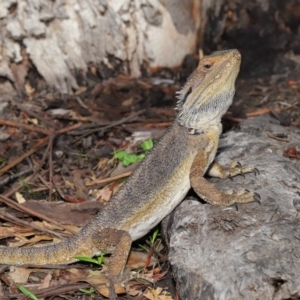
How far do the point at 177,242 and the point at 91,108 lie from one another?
111 inches

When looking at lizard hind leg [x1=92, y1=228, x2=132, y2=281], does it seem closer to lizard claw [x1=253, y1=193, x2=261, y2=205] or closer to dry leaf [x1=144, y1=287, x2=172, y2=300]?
dry leaf [x1=144, y1=287, x2=172, y2=300]

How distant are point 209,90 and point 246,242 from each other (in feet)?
4.07

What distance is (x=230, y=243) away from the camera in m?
4.22

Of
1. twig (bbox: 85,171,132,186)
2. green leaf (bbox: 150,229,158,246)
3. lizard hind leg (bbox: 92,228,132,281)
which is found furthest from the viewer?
twig (bbox: 85,171,132,186)

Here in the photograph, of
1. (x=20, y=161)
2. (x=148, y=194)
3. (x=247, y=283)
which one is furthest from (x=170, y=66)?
(x=247, y=283)

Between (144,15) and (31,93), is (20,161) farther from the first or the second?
(144,15)

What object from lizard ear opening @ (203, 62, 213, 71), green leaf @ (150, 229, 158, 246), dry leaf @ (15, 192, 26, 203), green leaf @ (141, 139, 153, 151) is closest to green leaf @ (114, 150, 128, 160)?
green leaf @ (141, 139, 153, 151)

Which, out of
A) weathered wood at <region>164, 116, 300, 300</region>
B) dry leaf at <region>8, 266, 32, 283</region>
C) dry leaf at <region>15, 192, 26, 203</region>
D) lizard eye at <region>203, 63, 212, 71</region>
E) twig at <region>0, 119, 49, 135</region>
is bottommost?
dry leaf at <region>8, 266, 32, 283</region>

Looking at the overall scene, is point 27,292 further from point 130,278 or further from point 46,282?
point 130,278

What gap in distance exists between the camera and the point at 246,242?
13.7 ft

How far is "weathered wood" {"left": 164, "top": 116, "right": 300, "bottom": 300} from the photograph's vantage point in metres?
3.91

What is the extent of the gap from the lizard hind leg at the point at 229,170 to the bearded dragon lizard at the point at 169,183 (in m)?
0.02

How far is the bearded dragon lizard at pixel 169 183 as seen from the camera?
4.66 metres

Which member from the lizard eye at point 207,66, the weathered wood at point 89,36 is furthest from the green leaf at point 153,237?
the weathered wood at point 89,36
